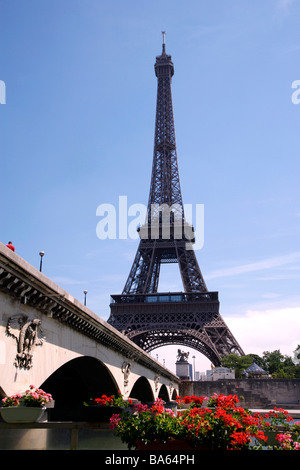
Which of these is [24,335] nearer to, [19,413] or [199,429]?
[19,413]

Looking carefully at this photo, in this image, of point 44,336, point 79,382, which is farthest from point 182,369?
point 44,336

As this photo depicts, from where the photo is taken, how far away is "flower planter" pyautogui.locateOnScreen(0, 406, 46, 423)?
1007cm

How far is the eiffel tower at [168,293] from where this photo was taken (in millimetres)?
69688

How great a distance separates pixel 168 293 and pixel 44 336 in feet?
203

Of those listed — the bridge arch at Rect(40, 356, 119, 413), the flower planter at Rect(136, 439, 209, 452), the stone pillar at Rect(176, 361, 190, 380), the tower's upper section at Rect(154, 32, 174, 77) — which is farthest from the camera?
the tower's upper section at Rect(154, 32, 174, 77)

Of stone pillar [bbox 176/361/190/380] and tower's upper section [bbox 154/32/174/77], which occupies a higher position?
tower's upper section [bbox 154/32/174/77]

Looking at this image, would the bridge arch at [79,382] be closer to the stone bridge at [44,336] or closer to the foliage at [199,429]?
the stone bridge at [44,336]

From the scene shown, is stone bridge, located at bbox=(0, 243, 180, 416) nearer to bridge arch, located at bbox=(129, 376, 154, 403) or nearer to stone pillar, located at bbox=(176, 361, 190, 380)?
bridge arch, located at bbox=(129, 376, 154, 403)

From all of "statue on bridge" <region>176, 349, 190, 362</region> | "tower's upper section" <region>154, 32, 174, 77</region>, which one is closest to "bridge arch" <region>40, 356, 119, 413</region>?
"statue on bridge" <region>176, 349, 190, 362</region>

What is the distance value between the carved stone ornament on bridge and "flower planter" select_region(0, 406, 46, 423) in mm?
1207

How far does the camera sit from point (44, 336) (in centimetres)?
1300

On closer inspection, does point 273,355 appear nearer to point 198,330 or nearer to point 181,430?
point 198,330

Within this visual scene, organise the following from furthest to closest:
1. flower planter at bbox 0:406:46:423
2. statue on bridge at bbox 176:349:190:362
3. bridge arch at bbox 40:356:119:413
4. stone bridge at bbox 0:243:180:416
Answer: statue on bridge at bbox 176:349:190:362
bridge arch at bbox 40:356:119:413
stone bridge at bbox 0:243:180:416
flower planter at bbox 0:406:46:423
